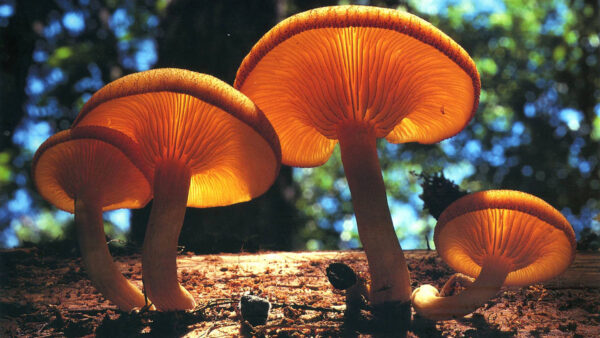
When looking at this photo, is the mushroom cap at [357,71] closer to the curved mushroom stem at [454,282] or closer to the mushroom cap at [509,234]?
the mushroom cap at [509,234]

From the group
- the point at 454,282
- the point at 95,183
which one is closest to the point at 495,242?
the point at 454,282

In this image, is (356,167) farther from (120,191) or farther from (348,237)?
(348,237)

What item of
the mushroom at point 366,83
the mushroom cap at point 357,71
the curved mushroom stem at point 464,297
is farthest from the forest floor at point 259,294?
the mushroom cap at point 357,71

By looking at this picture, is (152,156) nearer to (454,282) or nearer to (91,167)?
(91,167)

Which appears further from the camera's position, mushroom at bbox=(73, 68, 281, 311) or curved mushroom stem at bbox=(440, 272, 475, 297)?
curved mushroom stem at bbox=(440, 272, 475, 297)

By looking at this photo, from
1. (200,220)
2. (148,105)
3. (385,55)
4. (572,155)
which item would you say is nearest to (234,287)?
(148,105)

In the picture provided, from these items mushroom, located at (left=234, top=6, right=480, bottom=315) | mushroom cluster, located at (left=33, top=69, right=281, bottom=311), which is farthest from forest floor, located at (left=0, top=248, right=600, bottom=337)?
mushroom, located at (left=234, top=6, right=480, bottom=315)

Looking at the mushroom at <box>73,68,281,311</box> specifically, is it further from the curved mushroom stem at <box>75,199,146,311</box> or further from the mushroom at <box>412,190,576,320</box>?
the mushroom at <box>412,190,576,320</box>

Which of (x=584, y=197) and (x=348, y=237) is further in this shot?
(x=348, y=237)
